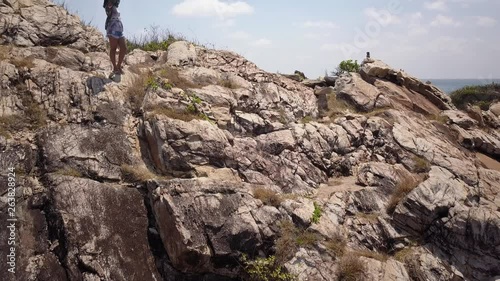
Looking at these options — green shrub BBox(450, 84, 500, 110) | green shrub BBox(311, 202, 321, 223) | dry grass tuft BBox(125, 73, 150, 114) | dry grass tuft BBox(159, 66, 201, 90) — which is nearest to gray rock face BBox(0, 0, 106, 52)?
dry grass tuft BBox(125, 73, 150, 114)

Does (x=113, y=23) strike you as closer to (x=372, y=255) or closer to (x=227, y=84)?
(x=227, y=84)

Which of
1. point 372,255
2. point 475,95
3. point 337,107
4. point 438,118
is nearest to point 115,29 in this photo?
point 337,107

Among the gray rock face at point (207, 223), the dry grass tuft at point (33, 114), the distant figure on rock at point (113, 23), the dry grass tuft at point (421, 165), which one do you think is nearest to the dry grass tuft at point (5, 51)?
the dry grass tuft at point (33, 114)

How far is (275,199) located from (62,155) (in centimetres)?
559

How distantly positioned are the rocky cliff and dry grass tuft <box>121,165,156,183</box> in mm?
30

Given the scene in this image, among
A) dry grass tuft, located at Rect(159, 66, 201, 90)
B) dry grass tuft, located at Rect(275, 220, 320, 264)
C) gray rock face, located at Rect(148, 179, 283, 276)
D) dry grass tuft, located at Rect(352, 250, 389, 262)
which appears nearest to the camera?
gray rock face, located at Rect(148, 179, 283, 276)

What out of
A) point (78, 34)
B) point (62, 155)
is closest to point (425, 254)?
point (62, 155)

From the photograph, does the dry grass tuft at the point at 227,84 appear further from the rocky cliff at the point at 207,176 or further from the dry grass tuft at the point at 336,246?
the dry grass tuft at the point at 336,246

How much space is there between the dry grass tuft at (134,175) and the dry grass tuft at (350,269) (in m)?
5.24

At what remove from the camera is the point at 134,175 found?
956cm

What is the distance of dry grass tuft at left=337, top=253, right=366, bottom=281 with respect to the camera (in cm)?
840

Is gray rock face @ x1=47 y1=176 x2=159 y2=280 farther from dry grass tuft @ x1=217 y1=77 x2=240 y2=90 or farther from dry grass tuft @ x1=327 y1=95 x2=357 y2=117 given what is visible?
dry grass tuft @ x1=327 y1=95 x2=357 y2=117

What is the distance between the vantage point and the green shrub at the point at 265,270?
821 cm

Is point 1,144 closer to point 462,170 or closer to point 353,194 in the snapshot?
point 353,194
